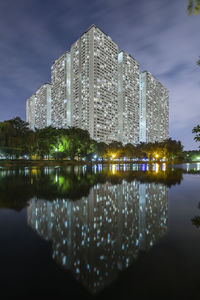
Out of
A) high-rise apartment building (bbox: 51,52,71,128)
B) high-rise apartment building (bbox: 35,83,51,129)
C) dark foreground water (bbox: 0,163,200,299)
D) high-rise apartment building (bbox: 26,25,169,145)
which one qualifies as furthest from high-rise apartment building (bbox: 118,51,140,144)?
dark foreground water (bbox: 0,163,200,299)

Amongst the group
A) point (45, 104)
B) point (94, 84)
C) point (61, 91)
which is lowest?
point (45, 104)

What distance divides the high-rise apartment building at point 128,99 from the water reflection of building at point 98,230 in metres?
165

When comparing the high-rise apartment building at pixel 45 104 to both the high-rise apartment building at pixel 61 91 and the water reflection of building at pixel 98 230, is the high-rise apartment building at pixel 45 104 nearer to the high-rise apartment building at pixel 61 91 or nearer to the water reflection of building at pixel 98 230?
the high-rise apartment building at pixel 61 91

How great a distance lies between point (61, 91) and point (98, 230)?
580 feet

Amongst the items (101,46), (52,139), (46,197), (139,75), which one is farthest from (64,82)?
(46,197)

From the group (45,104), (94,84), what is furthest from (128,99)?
(45,104)

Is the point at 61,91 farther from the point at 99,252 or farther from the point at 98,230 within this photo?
the point at 99,252

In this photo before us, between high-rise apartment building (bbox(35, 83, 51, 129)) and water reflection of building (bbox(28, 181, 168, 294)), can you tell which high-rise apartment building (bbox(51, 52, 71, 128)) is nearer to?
high-rise apartment building (bbox(35, 83, 51, 129))

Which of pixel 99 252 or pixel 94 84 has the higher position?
pixel 94 84

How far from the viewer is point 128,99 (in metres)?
174

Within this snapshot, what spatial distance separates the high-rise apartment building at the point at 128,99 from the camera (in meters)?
170

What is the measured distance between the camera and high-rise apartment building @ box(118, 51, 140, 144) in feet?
557

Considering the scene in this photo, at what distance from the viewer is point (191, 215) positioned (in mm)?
6641

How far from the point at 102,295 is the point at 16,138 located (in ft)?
174
